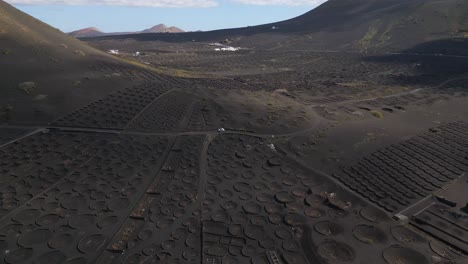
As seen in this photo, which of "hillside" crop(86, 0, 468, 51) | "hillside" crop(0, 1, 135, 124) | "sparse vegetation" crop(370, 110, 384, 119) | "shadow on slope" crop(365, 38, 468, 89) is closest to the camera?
"hillside" crop(0, 1, 135, 124)

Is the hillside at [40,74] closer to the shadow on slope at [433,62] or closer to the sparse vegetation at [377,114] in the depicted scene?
the sparse vegetation at [377,114]

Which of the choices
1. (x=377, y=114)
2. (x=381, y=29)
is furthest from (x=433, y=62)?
(x=377, y=114)

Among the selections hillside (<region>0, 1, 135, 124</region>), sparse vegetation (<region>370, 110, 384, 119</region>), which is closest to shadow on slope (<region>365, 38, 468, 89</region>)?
sparse vegetation (<region>370, 110, 384, 119</region>)

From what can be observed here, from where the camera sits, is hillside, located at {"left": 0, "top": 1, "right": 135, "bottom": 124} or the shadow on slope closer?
hillside, located at {"left": 0, "top": 1, "right": 135, "bottom": 124}

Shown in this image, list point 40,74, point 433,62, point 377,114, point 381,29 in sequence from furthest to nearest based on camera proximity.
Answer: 1. point 381,29
2. point 433,62
3. point 40,74
4. point 377,114

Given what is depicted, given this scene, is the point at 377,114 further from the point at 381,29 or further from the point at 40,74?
the point at 381,29

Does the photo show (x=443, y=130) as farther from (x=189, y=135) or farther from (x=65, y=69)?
(x=65, y=69)

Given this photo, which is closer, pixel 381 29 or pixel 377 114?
pixel 377 114

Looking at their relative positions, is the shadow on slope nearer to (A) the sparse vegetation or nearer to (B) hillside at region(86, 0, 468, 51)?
(B) hillside at region(86, 0, 468, 51)

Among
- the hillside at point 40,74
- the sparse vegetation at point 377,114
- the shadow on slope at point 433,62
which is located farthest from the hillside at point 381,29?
the hillside at point 40,74

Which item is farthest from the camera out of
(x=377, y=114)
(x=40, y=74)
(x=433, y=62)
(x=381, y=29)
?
(x=381, y=29)

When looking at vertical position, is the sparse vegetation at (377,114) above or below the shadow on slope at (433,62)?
below

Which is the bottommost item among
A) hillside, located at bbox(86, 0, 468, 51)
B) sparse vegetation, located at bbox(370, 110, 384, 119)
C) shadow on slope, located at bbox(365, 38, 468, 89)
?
sparse vegetation, located at bbox(370, 110, 384, 119)
